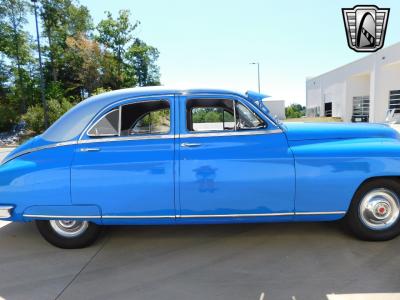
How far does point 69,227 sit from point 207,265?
5.51 ft

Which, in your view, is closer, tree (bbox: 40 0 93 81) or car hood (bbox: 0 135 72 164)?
car hood (bbox: 0 135 72 164)

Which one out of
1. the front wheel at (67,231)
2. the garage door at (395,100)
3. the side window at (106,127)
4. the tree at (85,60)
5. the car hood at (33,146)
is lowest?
the front wheel at (67,231)

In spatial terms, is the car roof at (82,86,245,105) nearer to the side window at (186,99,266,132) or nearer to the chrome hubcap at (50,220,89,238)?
the side window at (186,99,266,132)

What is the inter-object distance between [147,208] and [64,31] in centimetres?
3479

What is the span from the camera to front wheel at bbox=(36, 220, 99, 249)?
366cm

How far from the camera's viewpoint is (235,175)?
335 centimetres

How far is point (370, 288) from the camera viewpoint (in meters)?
2.75

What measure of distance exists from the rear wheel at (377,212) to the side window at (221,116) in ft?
4.67

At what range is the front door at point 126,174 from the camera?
3369 millimetres

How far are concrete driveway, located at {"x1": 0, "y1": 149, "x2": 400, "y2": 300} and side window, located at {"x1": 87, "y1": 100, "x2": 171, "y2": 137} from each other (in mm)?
1361

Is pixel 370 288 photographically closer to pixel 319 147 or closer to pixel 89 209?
pixel 319 147

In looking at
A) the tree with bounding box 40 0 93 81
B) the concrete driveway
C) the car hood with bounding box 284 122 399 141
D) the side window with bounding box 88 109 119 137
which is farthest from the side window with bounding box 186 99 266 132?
the tree with bounding box 40 0 93 81

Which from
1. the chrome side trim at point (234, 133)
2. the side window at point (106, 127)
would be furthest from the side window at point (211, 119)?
the side window at point (106, 127)

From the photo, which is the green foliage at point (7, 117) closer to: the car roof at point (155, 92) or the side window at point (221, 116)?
the car roof at point (155, 92)
